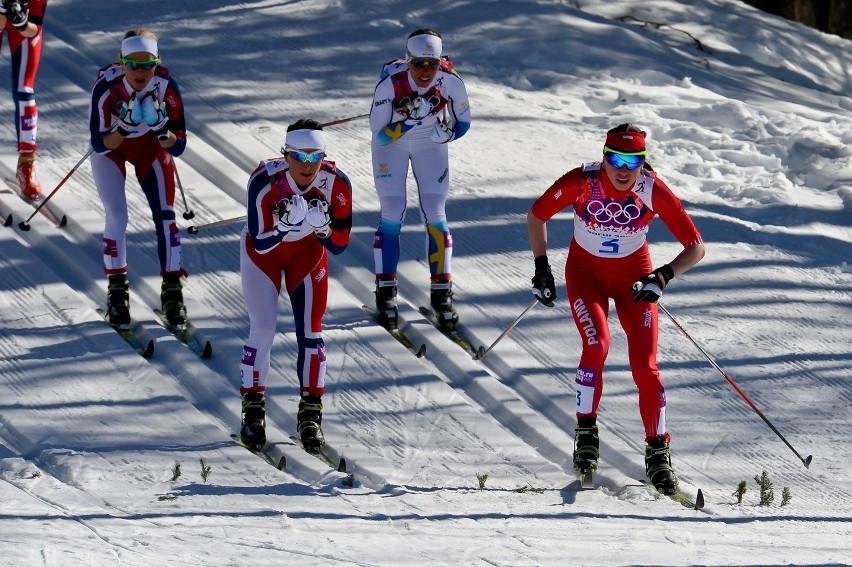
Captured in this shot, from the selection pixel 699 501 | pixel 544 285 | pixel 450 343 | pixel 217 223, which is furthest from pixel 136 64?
pixel 699 501

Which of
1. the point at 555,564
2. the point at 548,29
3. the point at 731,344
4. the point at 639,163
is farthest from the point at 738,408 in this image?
the point at 548,29

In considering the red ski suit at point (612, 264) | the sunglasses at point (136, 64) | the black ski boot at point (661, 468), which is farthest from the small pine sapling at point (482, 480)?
the sunglasses at point (136, 64)

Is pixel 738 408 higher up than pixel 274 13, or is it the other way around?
pixel 274 13

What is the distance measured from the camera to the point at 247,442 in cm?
792

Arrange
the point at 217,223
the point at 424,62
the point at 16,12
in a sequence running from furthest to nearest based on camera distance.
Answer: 1. the point at 16,12
2. the point at 217,223
3. the point at 424,62

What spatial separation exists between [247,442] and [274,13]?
7.68m

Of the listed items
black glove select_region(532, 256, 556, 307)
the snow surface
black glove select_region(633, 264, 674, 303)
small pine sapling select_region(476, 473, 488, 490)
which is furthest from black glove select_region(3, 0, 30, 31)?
black glove select_region(633, 264, 674, 303)

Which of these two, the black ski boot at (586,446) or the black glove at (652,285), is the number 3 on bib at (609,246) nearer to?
the black glove at (652,285)

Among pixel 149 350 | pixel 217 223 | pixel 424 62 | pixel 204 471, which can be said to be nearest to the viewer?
pixel 204 471

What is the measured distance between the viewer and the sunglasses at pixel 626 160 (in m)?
7.59

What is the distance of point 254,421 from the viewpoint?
26.0 ft

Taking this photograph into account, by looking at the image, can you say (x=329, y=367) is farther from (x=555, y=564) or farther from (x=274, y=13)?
(x=274, y=13)

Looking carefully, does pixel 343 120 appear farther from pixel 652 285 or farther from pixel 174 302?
pixel 652 285

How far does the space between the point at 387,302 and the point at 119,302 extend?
170 cm
